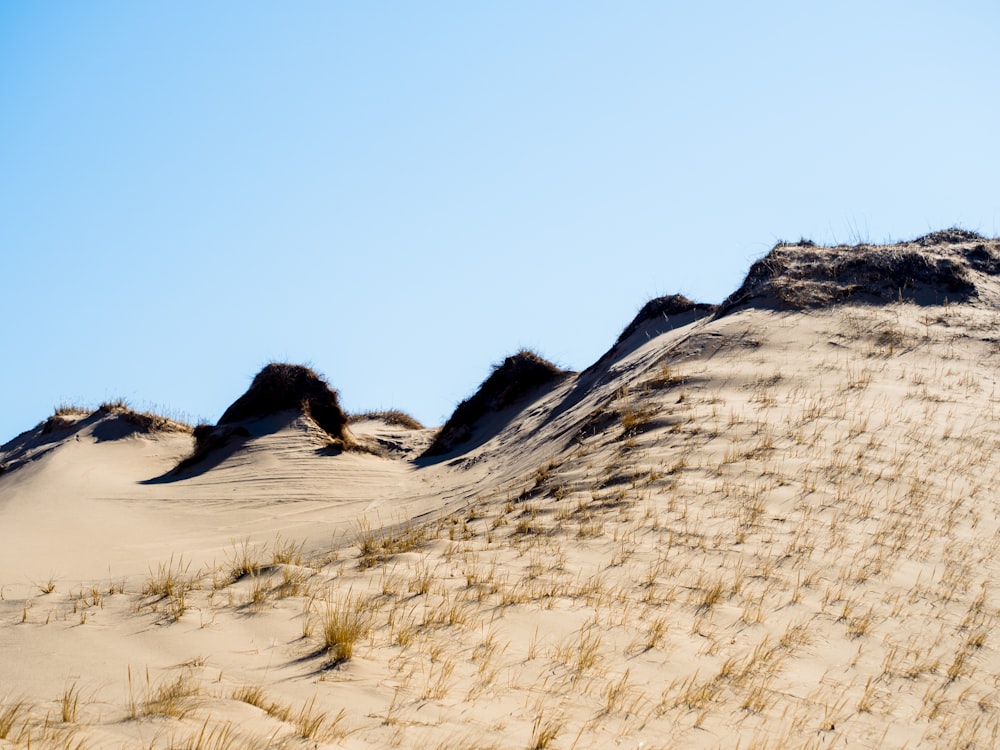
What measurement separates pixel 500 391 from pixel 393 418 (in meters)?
6.09

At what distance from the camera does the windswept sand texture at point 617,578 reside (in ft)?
13.2

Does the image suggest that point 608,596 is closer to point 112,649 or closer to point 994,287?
point 112,649

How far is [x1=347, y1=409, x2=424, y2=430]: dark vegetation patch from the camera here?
24.1 metres

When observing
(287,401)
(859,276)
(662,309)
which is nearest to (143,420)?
(287,401)

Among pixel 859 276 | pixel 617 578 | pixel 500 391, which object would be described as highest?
pixel 859 276

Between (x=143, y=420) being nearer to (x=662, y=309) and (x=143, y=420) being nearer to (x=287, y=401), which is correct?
(x=287, y=401)

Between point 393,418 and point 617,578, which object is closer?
point 617,578

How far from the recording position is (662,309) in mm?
18812

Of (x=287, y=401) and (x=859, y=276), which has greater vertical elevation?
(x=859, y=276)

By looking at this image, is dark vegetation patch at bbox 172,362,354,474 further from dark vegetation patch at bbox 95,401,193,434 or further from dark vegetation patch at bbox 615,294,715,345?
dark vegetation patch at bbox 615,294,715,345

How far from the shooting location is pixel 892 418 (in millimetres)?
10352

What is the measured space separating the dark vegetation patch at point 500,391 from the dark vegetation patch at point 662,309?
180cm

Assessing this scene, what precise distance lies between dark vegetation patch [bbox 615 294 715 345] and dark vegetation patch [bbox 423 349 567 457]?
1800 mm

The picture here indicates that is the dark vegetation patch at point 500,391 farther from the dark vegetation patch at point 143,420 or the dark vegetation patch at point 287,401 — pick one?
the dark vegetation patch at point 143,420
